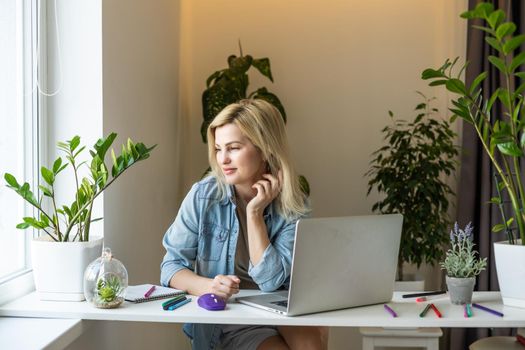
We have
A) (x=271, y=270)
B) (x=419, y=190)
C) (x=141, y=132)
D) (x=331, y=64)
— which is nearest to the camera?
(x=271, y=270)

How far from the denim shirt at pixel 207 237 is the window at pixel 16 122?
450mm

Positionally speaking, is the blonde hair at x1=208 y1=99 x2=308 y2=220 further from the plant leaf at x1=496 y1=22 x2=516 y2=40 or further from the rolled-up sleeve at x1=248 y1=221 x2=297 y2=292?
Answer: the plant leaf at x1=496 y1=22 x2=516 y2=40

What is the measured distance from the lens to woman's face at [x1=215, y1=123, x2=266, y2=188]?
2.11m

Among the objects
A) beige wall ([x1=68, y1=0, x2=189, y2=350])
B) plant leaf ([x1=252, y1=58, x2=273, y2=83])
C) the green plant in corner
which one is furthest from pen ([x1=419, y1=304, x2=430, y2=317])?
plant leaf ([x1=252, y1=58, x2=273, y2=83])

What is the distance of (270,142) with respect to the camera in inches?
85.2

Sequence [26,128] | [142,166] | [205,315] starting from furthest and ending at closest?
[142,166] < [26,128] < [205,315]

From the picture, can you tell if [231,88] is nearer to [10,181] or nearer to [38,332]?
[10,181]

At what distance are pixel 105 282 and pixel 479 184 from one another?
7.60ft

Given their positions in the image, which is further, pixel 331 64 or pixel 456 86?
pixel 331 64

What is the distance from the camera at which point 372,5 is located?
362cm

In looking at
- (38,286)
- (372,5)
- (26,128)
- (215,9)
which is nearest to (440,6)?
(372,5)

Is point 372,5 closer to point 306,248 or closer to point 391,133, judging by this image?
point 391,133

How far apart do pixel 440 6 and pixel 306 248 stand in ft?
7.75

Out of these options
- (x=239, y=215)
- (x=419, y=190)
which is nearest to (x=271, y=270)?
(x=239, y=215)
